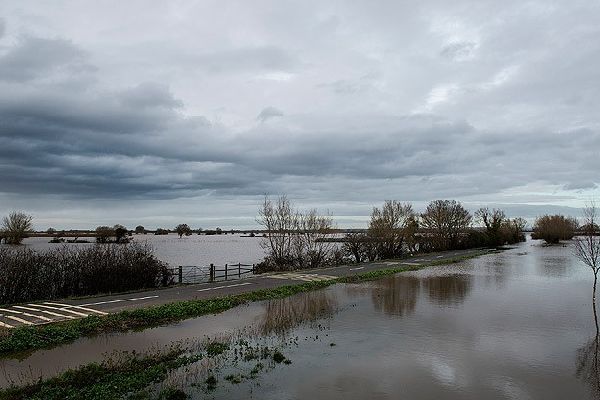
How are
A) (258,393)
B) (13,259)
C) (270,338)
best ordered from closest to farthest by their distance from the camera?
(258,393) → (270,338) → (13,259)

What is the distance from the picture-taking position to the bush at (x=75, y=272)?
1977 centimetres

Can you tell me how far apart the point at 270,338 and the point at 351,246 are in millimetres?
31917

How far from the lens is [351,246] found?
44.8 metres

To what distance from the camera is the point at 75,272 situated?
2200 cm

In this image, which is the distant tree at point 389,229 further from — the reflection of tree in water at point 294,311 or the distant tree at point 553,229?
the distant tree at point 553,229

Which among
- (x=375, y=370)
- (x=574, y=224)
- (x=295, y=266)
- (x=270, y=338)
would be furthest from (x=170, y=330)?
(x=574, y=224)

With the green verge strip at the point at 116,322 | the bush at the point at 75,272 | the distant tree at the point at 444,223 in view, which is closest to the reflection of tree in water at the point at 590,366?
the green verge strip at the point at 116,322

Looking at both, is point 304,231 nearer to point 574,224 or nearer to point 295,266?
point 295,266

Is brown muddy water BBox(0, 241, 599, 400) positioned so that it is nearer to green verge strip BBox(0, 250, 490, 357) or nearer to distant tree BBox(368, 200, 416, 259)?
green verge strip BBox(0, 250, 490, 357)

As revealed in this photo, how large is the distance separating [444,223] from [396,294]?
148ft

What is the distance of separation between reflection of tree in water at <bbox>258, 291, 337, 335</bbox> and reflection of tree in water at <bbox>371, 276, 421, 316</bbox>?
2.15 m

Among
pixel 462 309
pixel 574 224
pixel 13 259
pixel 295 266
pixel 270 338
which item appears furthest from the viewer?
pixel 574 224

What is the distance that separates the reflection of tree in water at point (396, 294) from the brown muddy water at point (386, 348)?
94 mm

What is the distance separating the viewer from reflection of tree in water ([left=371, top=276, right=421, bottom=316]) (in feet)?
61.3
